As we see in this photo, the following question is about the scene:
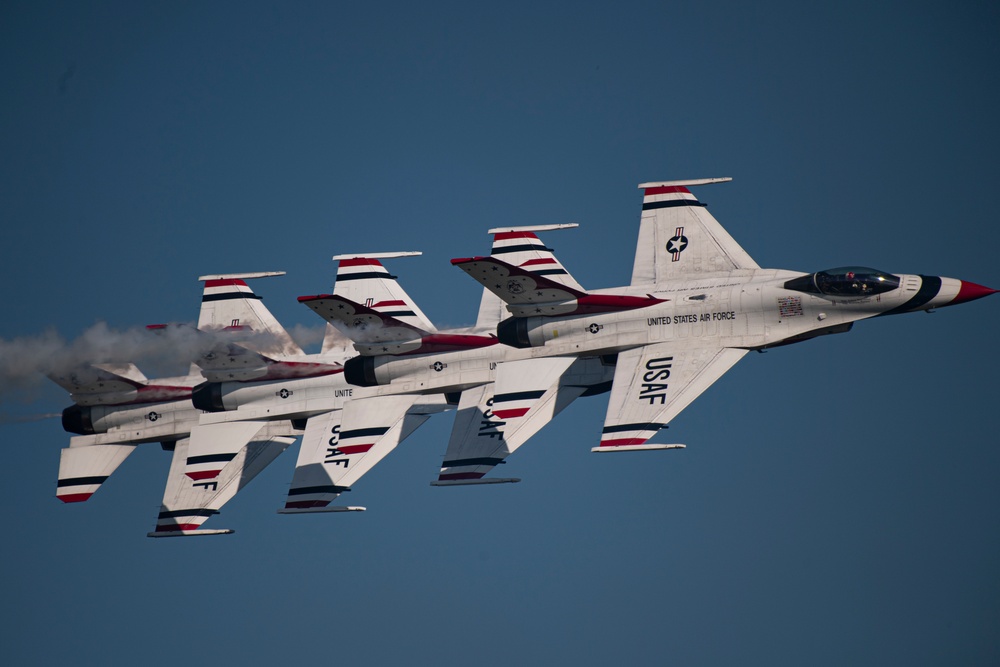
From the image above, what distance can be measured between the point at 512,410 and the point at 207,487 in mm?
12239

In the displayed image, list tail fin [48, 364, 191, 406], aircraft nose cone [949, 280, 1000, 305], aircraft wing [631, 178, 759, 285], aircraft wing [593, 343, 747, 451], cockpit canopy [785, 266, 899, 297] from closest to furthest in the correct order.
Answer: aircraft wing [593, 343, 747, 451] < cockpit canopy [785, 266, 899, 297] < aircraft nose cone [949, 280, 1000, 305] < aircraft wing [631, 178, 759, 285] < tail fin [48, 364, 191, 406]

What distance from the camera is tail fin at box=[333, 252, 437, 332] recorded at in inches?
2393

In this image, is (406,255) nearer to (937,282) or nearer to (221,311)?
(221,311)

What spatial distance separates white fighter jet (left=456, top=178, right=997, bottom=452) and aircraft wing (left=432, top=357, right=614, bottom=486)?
3.7 inches

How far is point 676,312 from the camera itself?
54000mm

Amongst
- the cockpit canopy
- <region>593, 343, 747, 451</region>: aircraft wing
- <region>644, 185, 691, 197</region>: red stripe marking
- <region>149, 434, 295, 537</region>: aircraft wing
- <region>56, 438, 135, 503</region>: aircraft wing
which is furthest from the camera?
<region>56, 438, 135, 503</region>: aircraft wing

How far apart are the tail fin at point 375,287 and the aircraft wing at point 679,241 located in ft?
28.6

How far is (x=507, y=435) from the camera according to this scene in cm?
5556

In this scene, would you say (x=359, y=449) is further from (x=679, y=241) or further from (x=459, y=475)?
(x=679, y=241)

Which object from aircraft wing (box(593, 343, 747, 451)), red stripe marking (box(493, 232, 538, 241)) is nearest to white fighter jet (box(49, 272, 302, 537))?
red stripe marking (box(493, 232, 538, 241))

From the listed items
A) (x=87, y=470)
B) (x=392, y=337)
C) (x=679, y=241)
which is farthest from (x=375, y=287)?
(x=87, y=470)

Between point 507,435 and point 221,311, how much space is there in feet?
47.2

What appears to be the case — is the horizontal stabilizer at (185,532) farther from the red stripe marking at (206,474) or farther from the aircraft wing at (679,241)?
the aircraft wing at (679,241)

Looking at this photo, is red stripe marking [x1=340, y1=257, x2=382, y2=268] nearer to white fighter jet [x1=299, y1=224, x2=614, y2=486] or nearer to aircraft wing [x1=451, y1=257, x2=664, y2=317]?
white fighter jet [x1=299, y1=224, x2=614, y2=486]
